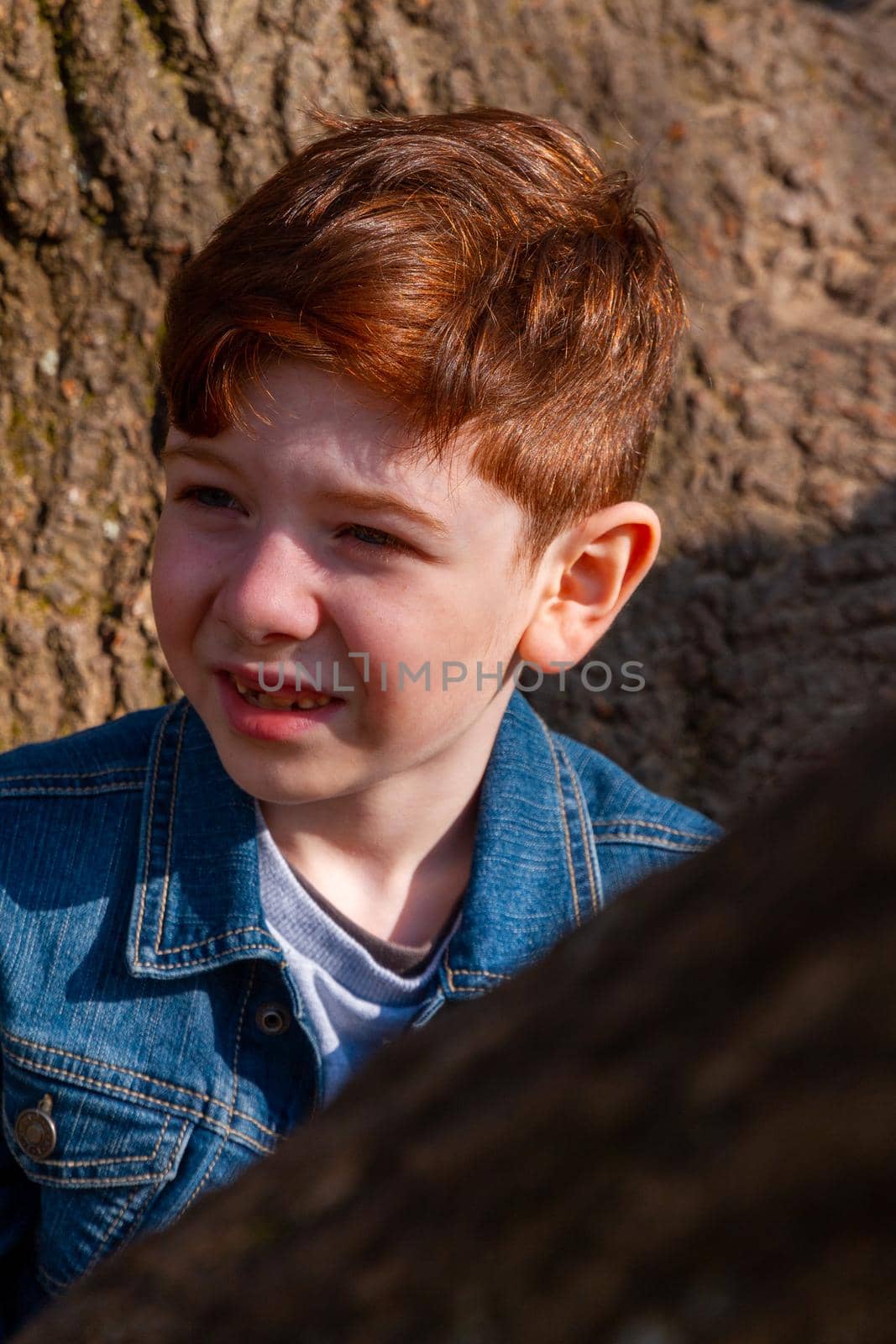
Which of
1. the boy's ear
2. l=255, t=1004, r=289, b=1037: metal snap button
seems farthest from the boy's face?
l=255, t=1004, r=289, b=1037: metal snap button

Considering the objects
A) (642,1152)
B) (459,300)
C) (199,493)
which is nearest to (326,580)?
(199,493)

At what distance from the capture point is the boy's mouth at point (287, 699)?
188 cm

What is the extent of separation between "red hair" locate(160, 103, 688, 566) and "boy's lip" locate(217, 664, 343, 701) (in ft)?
1.17

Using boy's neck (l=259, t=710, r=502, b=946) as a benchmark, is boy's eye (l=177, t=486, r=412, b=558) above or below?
above

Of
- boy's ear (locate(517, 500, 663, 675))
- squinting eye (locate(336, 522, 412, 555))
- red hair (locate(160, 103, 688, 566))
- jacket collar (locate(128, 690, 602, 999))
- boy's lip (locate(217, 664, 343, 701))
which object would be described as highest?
red hair (locate(160, 103, 688, 566))

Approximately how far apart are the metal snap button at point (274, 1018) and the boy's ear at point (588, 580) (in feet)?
2.34

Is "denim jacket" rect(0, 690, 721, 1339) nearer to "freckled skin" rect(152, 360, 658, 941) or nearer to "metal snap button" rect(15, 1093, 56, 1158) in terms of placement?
"metal snap button" rect(15, 1093, 56, 1158)

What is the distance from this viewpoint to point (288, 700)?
1.88 m

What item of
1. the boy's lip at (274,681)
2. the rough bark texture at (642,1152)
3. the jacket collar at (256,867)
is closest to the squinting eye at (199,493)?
the boy's lip at (274,681)

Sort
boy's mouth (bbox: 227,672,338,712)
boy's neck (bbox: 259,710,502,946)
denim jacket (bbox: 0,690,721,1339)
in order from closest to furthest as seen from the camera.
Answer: boy's mouth (bbox: 227,672,338,712), denim jacket (bbox: 0,690,721,1339), boy's neck (bbox: 259,710,502,946)

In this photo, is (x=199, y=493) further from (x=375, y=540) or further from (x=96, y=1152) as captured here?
(x=96, y=1152)

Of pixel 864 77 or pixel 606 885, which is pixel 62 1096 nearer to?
pixel 606 885

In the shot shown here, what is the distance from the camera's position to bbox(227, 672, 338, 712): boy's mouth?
1.88 metres

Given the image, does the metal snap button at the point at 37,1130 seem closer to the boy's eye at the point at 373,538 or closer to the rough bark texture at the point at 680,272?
the rough bark texture at the point at 680,272
